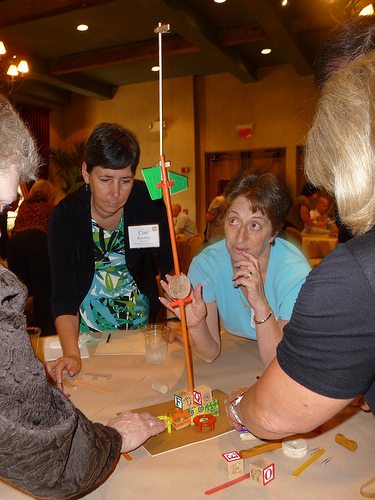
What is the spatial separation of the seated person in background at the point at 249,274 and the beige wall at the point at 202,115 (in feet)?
29.0

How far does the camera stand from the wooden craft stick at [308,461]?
1137mm

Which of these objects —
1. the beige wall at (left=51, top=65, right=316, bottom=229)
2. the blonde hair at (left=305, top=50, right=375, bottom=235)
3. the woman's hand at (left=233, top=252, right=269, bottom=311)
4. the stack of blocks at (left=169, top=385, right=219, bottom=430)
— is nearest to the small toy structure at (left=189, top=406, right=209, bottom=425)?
the stack of blocks at (left=169, top=385, right=219, bottom=430)

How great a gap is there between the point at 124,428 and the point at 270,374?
0.53 metres

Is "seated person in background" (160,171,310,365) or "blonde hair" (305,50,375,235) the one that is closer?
"blonde hair" (305,50,375,235)

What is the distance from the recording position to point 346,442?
1.25 metres

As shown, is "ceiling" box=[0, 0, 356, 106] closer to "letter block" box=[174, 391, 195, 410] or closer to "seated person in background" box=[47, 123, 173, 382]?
"seated person in background" box=[47, 123, 173, 382]

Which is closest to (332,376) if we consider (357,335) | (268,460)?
(357,335)

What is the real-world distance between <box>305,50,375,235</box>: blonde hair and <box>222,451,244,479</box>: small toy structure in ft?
2.02

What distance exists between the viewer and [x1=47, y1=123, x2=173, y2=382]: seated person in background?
2156 millimetres

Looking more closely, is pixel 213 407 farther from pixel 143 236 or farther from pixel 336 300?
pixel 143 236

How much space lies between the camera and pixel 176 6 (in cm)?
652

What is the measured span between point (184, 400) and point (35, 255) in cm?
253

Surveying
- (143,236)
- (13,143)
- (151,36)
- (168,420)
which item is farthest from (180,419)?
(151,36)

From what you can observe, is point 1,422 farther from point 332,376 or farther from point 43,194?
point 43,194
